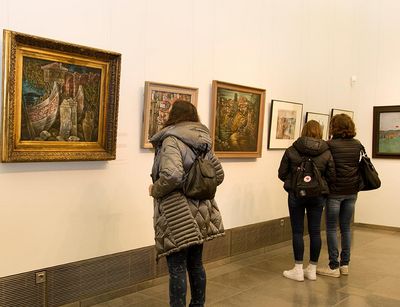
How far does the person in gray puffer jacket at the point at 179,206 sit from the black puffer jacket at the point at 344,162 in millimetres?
2266

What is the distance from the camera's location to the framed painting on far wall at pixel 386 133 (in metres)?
9.20

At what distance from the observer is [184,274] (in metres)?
3.96

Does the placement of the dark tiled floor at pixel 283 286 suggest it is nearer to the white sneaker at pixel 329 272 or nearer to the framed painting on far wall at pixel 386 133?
the white sneaker at pixel 329 272

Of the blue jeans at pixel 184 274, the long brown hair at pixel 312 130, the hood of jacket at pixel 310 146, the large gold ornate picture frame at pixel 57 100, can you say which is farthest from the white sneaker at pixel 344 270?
the large gold ornate picture frame at pixel 57 100

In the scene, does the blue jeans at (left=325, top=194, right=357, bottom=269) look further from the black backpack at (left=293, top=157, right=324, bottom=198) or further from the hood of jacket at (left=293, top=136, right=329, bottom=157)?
the hood of jacket at (left=293, top=136, right=329, bottom=157)

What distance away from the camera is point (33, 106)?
4.04 metres

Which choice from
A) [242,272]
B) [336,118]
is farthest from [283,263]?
[336,118]

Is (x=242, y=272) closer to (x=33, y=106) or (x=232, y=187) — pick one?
(x=232, y=187)

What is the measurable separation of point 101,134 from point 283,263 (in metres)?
3.33

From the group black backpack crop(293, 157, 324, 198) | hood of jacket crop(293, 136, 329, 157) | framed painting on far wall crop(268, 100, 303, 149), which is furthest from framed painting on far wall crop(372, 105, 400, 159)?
black backpack crop(293, 157, 324, 198)

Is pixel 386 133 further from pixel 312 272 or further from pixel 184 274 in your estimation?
pixel 184 274

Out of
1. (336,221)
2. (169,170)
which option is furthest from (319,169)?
(169,170)

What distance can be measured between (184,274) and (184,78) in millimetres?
2537

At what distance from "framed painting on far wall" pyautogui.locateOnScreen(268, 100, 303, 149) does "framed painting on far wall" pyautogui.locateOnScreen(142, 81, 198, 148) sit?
2204 mm
